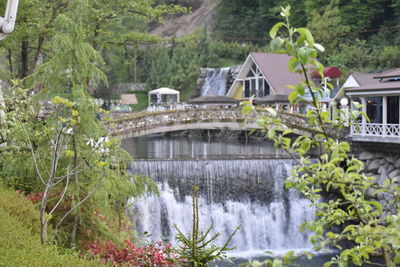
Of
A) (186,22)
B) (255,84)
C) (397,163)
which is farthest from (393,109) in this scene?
(186,22)

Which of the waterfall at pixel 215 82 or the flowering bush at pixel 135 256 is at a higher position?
the waterfall at pixel 215 82

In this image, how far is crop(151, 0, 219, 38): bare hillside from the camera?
3241 inches

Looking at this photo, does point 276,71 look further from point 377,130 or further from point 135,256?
point 135,256

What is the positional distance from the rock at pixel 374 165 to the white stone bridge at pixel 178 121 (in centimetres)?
292

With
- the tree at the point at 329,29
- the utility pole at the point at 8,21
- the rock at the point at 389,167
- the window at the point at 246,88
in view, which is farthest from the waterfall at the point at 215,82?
the utility pole at the point at 8,21

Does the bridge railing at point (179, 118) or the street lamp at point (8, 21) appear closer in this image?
the street lamp at point (8, 21)

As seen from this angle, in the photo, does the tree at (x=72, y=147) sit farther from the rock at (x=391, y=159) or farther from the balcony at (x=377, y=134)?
the rock at (x=391, y=159)

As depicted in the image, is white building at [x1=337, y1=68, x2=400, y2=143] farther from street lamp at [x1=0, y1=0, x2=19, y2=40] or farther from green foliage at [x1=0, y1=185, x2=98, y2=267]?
street lamp at [x1=0, y1=0, x2=19, y2=40]

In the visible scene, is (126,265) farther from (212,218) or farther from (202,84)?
(202,84)

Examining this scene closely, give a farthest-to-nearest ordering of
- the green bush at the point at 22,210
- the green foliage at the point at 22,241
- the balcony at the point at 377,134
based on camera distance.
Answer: the balcony at the point at 377,134
the green bush at the point at 22,210
the green foliage at the point at 22,241

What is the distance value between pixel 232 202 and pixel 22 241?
1362cm

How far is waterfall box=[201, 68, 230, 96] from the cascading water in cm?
2766

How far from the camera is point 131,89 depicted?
185ft

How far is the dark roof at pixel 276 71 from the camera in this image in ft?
121
